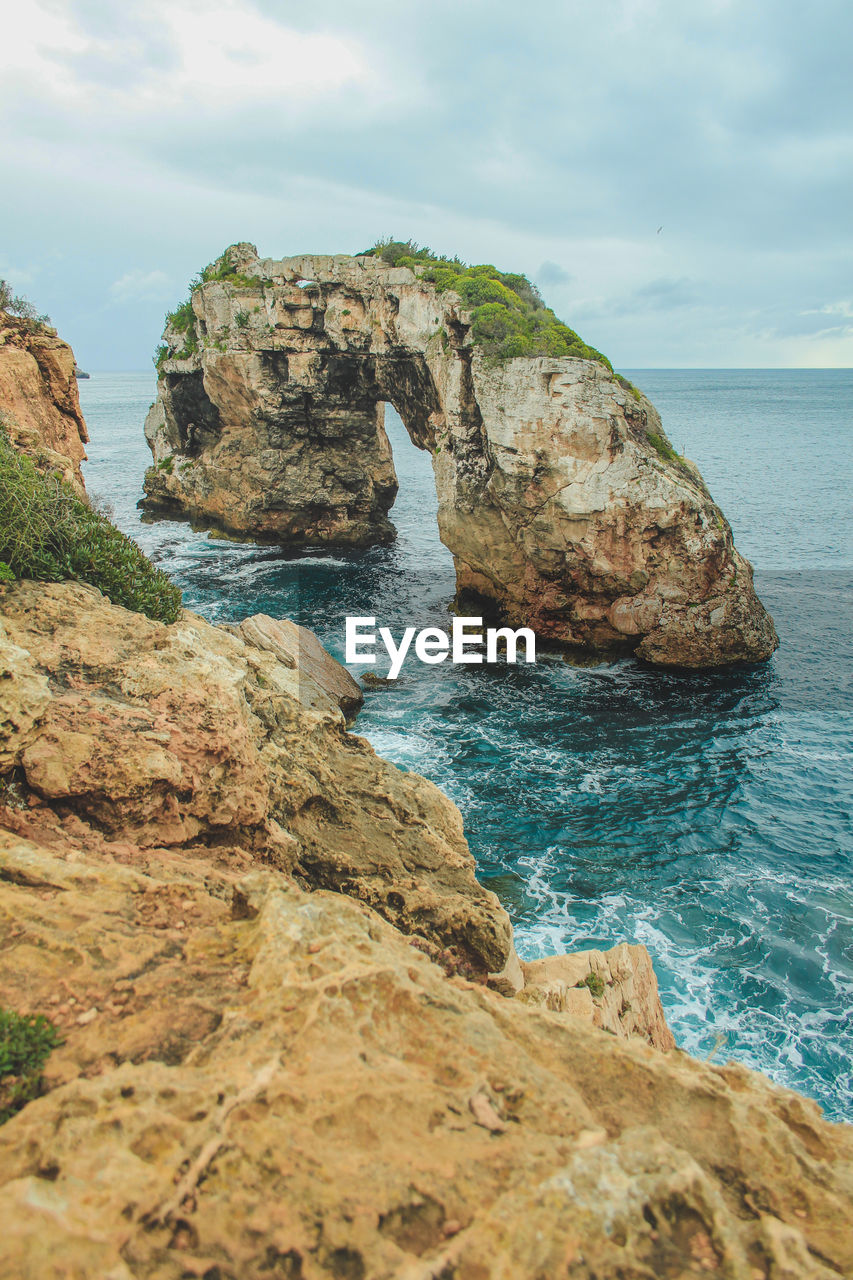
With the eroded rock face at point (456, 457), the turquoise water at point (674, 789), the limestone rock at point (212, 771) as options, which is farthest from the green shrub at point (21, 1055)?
the eroded rock face at point (456, 457)

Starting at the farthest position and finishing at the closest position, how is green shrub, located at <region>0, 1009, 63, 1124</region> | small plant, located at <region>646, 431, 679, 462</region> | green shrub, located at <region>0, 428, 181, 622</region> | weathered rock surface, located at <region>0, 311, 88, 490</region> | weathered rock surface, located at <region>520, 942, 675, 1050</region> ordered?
1. small plant, located at <region>646, 431, 679, 462</region>
2. weathered rock surface, located at <region>0, 311, 88, 490</region>
3. green shrub, located at <region>0, 428, 181, 622</region>
4. weathered rock surface, located at <region>520, 942, 675, 1050</region>
5. green shrub, located at <region>0, 1009, 63, 1124</region>

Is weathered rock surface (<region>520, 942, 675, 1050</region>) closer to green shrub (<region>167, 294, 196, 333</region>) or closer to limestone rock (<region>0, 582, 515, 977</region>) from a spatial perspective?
limestone rock (<region>0, 582, 515, 977</region>)

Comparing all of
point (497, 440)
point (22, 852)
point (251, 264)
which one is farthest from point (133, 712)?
point (251, 264)

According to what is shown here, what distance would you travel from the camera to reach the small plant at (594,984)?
31.8ft

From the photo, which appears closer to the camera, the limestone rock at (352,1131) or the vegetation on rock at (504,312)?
the limestone rock at (352,1131)

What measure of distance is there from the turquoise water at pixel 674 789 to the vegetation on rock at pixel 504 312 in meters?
12.5

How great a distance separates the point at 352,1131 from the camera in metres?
3.95

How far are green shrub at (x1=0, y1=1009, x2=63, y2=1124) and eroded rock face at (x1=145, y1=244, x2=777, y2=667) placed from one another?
80.8 ft

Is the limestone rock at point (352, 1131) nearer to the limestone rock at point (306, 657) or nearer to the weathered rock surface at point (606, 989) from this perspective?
the weathered rock surface at point (606, 989)

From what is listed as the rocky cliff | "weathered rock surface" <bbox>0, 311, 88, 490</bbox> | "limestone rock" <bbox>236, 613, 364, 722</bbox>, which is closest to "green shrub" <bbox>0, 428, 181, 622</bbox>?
the rocky cliff

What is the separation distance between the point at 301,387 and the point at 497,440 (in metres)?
15.3

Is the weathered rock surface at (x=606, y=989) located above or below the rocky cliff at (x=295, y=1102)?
below

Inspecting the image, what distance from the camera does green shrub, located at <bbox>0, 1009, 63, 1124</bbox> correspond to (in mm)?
4121

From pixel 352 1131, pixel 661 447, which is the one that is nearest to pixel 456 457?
pixel 661 447
